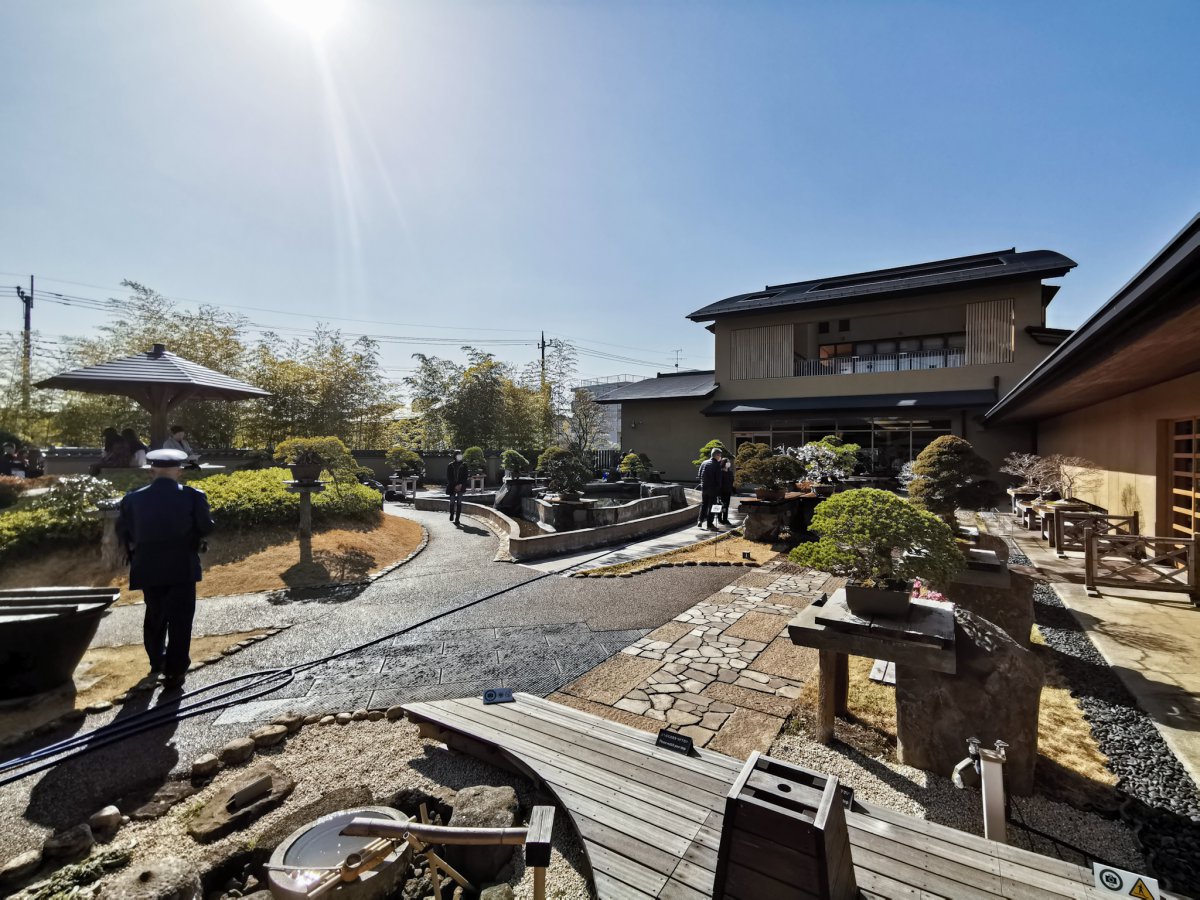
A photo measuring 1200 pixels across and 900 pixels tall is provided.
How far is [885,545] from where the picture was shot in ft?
10.2

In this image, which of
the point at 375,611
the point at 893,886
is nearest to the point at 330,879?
the point at 893,886

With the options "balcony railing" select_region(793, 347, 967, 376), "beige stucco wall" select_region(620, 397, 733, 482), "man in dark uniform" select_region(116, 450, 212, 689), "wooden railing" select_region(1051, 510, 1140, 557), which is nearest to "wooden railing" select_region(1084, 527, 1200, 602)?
"wooden railing" select_region(1051, 510, 1140, 557)

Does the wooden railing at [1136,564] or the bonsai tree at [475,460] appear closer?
the wooden railing at [1136,564]

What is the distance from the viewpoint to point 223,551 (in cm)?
803

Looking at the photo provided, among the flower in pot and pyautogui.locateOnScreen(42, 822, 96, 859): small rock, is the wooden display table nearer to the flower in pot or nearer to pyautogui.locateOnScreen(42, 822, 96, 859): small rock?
the flower in pot

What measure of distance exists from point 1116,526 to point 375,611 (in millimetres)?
10367

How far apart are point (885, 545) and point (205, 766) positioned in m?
4.27

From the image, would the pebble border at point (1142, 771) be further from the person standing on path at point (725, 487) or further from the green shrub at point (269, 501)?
the green shrub at point (269, 501)

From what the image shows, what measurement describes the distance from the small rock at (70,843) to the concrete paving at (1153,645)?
18.5ft

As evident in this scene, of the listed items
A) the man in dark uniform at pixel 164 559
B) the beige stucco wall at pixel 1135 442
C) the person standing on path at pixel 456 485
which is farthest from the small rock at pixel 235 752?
the beige stucco wall at pixel 1135 442

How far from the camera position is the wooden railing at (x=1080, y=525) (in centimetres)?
757

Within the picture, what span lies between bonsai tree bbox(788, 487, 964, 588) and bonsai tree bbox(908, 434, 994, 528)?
3.68 metres

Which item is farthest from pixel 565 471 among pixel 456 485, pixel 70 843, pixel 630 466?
pixel 70 843

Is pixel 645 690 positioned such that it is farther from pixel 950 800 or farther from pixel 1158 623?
pixel 1158 623
